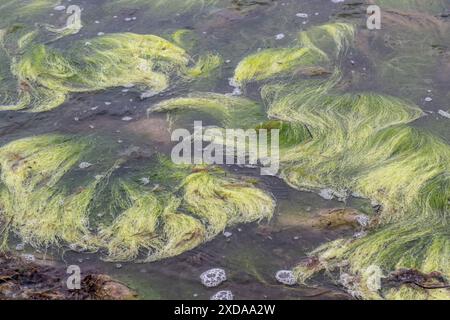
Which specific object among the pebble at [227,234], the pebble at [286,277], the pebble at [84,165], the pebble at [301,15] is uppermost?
the pebble at [301,15]

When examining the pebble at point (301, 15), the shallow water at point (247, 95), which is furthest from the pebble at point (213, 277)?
the pebble at point (301, 15)

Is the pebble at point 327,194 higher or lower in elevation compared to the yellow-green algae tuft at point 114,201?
lower

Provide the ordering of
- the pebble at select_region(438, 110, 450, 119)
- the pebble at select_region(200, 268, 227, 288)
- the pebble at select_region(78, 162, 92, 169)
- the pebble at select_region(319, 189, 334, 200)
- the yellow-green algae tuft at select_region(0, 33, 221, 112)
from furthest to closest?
the yellow-green algae tuft at select_region(0, 33, 221, 112), the pebble at select_region(438, 110, 450, 119), the pebble at select_region(78, 162, 92, 169), the pebble at select_region(319, 189, 334, 200), the pebble at select_region(200, 268, 227, 288)

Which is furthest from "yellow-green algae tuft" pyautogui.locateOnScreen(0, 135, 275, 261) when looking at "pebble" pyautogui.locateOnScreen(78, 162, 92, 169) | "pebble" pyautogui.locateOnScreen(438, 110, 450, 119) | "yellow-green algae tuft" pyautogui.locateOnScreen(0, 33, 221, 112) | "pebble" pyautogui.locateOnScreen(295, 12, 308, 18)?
"pebble" pyautogui.locateOnScreen(295, 12, 308, 18)

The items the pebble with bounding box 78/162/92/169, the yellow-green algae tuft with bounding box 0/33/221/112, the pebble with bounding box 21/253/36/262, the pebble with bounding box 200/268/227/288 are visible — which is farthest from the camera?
the yellow-green algae tuft with bounding box 0/33/221/112

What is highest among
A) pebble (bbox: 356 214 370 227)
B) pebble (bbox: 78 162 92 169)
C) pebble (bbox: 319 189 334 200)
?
pebble (bbox: 78 162 92 169)

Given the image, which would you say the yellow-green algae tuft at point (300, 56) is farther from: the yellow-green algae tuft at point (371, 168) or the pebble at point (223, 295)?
the pebble at point (223, 295)

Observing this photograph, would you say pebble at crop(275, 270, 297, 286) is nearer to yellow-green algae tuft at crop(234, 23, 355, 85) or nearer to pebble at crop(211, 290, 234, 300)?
pebble at crop(211, 290, 234, 300)
